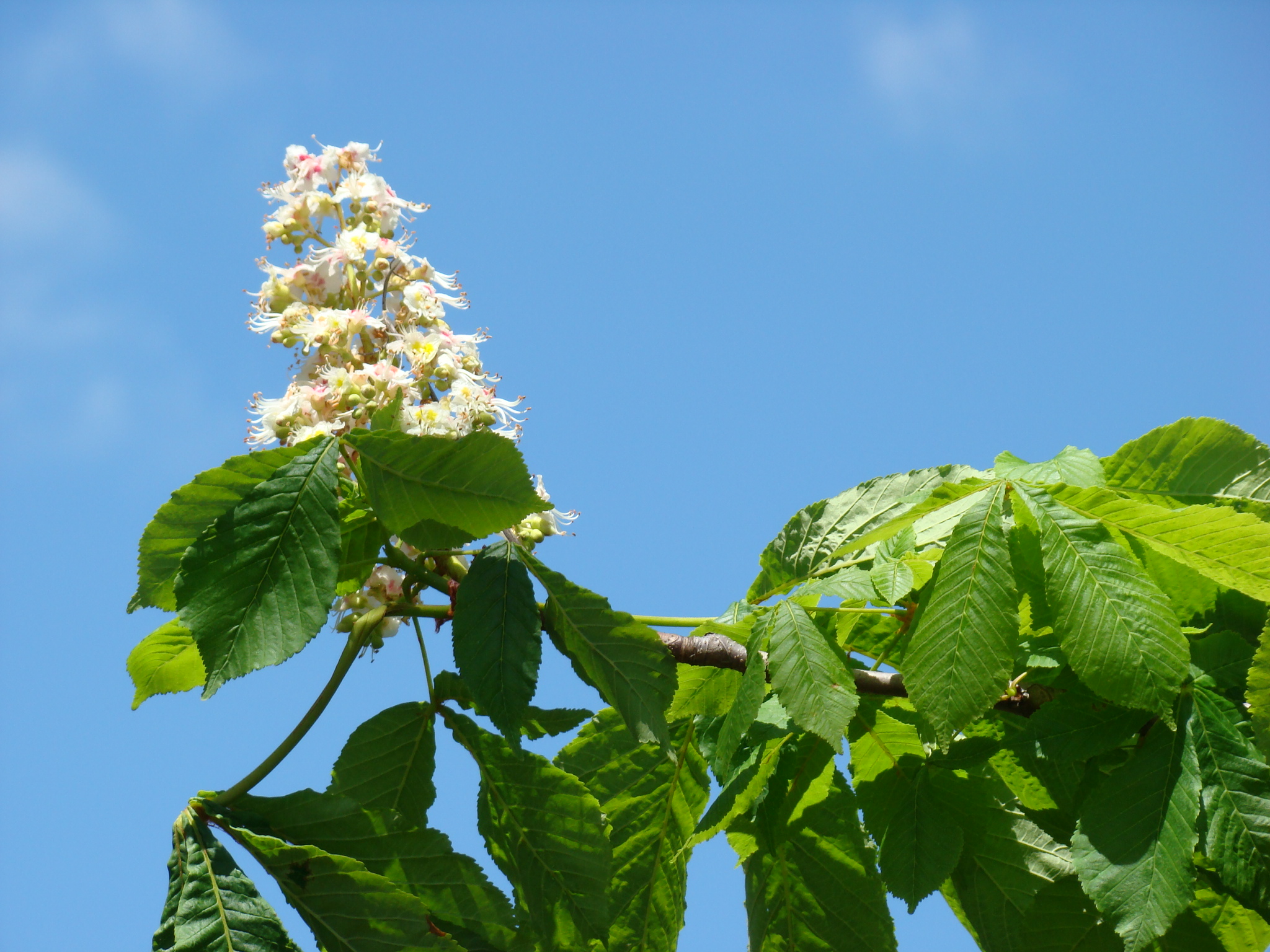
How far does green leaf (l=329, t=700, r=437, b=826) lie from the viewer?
181cm

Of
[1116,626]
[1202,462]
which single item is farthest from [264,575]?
[1202,462]

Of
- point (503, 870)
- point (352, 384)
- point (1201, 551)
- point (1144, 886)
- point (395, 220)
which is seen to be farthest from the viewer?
point (395, 220)

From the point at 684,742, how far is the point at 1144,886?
846mm

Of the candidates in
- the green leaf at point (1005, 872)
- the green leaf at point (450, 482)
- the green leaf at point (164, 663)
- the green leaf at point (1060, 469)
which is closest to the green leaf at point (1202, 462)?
the green leaf at point (1060, 469)

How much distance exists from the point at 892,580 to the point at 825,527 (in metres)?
0.45

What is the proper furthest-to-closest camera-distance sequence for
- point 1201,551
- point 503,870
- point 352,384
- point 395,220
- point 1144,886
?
point 395,220 → point 352,384 → point 503,870 → point 1201,551 → point 1144,886

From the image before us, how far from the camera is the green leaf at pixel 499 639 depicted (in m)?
1.59

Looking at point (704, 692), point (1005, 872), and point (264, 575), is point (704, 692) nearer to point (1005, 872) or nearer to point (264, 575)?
point (1005, 872)

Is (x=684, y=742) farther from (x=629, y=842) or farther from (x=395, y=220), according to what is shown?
(x=395, y=220)

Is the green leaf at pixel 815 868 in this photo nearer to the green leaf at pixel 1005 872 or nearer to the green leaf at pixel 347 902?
the green leaf at pixel 1005 872

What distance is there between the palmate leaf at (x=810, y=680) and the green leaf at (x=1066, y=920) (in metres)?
0.68

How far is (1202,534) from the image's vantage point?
163 centimetres

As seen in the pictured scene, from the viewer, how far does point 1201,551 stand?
5.36ft

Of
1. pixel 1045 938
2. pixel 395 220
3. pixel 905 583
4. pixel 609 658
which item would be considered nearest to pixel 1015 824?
pixel 1045 938
